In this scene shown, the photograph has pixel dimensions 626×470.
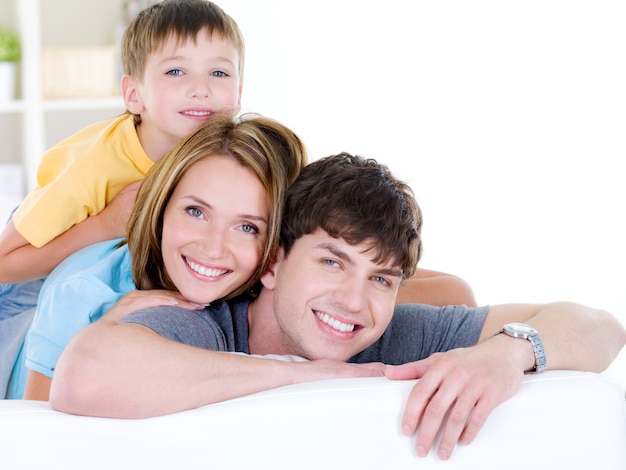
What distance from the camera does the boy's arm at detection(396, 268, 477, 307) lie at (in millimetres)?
2111

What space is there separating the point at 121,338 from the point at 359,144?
294 cm

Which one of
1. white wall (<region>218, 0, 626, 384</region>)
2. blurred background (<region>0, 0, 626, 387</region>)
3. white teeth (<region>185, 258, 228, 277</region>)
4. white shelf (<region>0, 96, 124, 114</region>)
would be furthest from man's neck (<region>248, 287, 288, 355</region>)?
white shelf (<region>0, 96, 124, 114</region>)

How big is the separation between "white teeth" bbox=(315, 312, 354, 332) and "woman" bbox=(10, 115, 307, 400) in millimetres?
181

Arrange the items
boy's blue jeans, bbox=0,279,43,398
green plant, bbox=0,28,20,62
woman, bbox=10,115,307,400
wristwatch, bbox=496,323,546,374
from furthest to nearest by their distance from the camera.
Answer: green plant, bbox=0,28,20,62, boy's blue jeans, bbox=0,279,43,398, woman, bbox=10,115,307,400, wristwatch, bbox=496,323,546,374

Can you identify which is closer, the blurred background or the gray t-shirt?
the gray t-shirt

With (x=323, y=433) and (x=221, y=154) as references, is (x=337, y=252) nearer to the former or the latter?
(x=221, y=154)

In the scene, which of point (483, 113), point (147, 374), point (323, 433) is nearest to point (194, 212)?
point (147, 374)

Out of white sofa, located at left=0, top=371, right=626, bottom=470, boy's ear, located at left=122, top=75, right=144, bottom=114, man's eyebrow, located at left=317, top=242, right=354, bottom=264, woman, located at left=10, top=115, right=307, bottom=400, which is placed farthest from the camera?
boy's ear, located at left=122, top=75, right=144, bottom=114

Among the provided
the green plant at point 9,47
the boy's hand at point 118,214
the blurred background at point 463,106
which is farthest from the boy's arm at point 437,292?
the green plant at point 9,47

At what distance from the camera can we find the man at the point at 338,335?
1217 mm

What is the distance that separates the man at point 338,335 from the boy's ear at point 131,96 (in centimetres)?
69

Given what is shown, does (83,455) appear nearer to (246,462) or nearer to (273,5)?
(246,462)

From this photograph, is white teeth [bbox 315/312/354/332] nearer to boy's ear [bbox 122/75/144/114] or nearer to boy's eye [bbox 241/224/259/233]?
boy's eye [bbox 241/224/259/233]

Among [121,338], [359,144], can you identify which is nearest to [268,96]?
[359,144]
